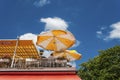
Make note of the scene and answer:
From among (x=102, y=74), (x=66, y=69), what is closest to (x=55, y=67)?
(x=66, y=69)

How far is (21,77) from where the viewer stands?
21031mm

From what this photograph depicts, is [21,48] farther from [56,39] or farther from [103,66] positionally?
[103,66]

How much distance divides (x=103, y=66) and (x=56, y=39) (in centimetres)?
2195

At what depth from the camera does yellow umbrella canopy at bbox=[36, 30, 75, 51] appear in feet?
76.1

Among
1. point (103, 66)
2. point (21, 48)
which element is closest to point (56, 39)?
point (21, 48)

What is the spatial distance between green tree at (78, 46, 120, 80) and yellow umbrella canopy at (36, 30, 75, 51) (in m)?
18.7

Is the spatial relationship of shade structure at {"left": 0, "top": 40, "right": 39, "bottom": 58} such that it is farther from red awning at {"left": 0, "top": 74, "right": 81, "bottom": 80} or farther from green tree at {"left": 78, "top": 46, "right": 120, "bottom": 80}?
green tree at {"left": 78, "top": 46, "right": 120, "bottom": 80}

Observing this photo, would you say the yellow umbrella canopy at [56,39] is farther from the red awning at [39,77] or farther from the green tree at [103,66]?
the green tree at [103,66]

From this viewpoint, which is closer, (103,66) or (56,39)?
(56,39)

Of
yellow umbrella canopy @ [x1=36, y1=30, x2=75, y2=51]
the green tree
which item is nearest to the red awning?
yellow umbrella canopy @ [x1=36, y1=30, x2=75, y2=51]

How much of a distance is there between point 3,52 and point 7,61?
6.51 m

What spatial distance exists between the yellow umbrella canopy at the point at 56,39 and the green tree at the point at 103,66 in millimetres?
18678

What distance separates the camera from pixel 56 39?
2341 cm

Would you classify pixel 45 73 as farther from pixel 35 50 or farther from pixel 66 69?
pixel 35 50
